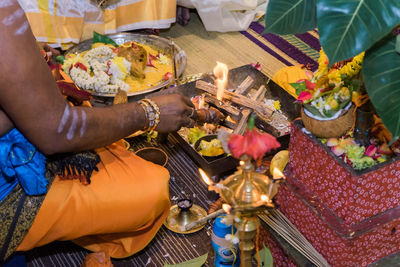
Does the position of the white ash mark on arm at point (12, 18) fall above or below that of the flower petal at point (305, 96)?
above

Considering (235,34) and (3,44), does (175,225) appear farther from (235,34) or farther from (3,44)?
(235,34)

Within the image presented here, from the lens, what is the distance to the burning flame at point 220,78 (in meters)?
2.86

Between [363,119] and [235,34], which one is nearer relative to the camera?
[363,119]

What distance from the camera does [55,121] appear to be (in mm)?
1806

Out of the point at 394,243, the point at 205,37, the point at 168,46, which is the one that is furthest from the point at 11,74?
the point at 205,37

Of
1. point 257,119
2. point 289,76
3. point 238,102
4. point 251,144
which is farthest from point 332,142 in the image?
point 289,76

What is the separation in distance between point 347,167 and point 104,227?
3.34 feet

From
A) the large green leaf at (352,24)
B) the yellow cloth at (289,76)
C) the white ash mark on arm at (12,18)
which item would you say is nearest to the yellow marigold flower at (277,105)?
the yellow cloth at (289,76)

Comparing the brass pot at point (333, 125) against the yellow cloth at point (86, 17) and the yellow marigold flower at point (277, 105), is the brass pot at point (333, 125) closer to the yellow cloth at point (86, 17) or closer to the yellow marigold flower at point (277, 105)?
the yellow marigold flower at point (277, 105)

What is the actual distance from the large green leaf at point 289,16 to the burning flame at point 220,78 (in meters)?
1.24

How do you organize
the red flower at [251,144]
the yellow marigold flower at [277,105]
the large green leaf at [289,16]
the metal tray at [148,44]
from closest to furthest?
the red flower at [251,144] < the large green leaf at [289,16] < the yellow marigold flower at [277,105] < the metal tray at [148,44]

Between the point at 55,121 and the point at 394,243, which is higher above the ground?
the point at 55,121

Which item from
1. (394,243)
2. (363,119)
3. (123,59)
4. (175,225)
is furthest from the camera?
(123,59)

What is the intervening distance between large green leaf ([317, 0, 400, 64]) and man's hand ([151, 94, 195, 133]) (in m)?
0.92
